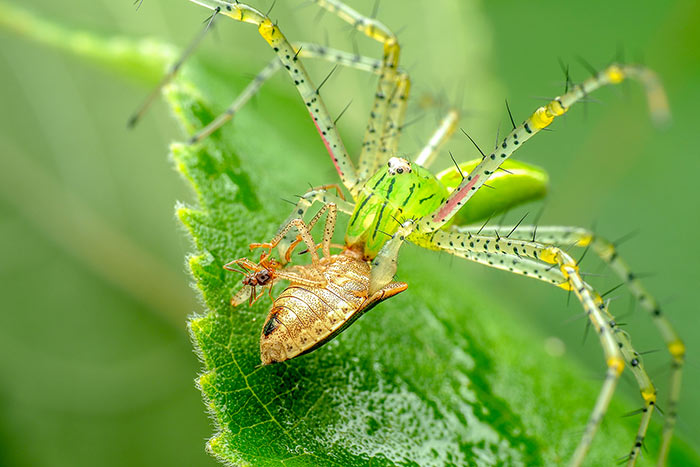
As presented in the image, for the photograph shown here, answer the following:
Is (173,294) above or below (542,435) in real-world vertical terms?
above

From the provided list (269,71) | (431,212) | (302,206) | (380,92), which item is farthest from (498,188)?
(269,71)

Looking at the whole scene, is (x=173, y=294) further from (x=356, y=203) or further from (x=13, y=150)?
(x=356, y=203)

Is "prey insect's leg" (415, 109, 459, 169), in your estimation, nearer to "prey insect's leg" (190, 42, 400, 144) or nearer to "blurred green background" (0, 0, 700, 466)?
"blurred green background" (0, 0, 700, 466)

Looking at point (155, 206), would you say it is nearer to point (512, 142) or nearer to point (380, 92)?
point (380, 92)

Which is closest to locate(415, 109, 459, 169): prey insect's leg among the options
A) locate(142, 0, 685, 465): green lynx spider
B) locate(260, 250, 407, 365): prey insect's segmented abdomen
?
locate(142, 0, 685, 465): green lynx spider

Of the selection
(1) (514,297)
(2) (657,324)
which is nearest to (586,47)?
(1) (514,297)

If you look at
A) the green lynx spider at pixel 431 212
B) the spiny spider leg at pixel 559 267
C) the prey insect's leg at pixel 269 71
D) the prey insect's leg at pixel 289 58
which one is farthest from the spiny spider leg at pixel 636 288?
the prey insect's leg at pixel 269 71

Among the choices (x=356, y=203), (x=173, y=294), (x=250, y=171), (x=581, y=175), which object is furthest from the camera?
(x=581, y=175)
